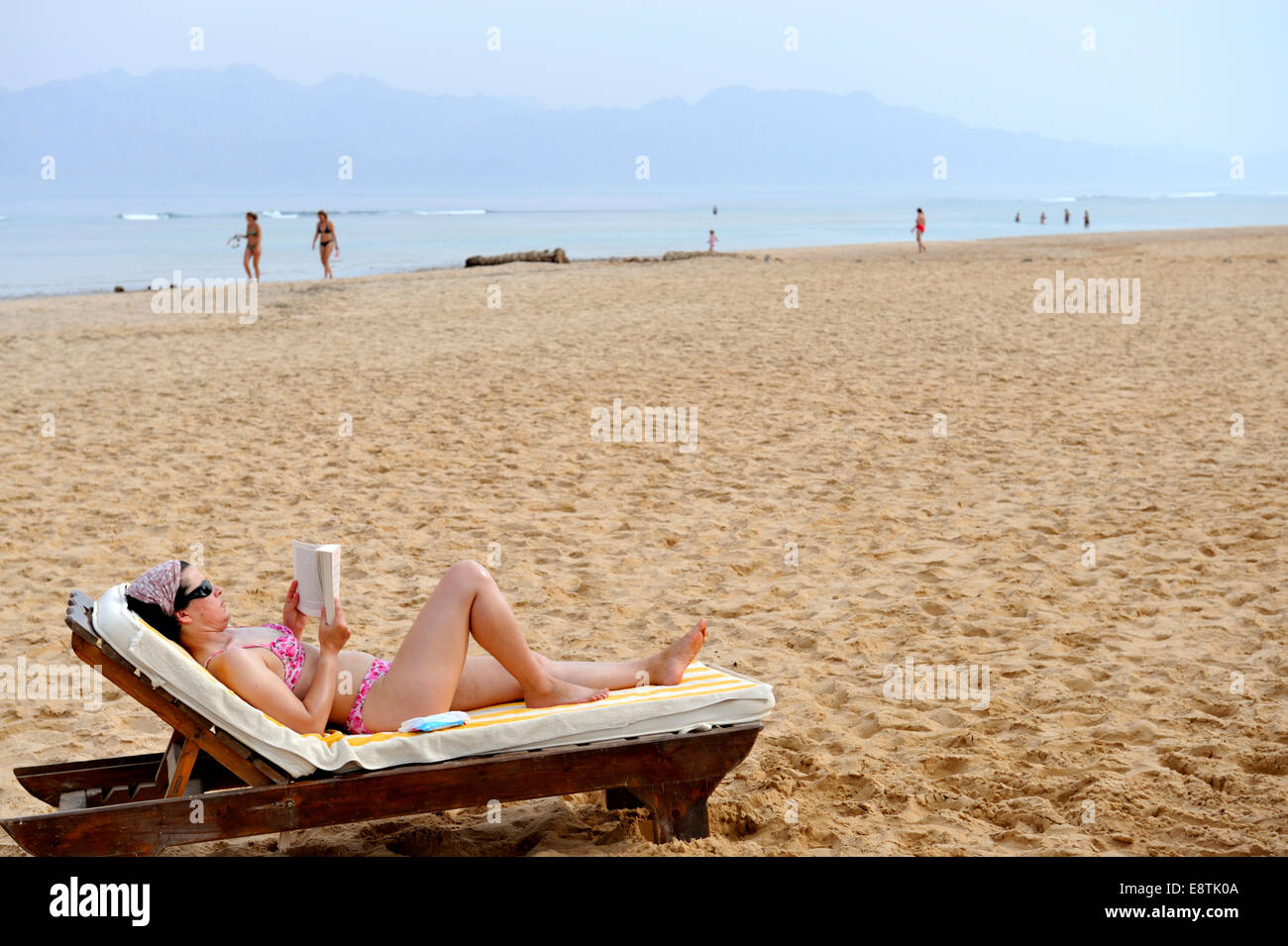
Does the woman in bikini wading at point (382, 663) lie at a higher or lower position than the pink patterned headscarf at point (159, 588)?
lower

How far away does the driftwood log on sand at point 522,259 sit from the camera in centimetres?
2730

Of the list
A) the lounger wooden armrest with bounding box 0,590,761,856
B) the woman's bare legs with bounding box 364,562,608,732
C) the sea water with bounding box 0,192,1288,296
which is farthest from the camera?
the sea water with bounding box 0,192,1288,296

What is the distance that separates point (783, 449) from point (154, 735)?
5.62 meters

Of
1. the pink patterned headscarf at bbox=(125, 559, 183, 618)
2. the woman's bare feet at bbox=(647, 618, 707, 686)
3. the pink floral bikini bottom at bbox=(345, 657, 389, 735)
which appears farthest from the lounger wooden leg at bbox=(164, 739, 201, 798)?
the woman's bare feet at bbox=(647, 618, 707, 686)

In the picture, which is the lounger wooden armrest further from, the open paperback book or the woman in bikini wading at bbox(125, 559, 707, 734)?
the open paperback book

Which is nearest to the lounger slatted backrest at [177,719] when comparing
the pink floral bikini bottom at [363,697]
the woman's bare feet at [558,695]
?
the pink floral bikini bottom at [363,697]

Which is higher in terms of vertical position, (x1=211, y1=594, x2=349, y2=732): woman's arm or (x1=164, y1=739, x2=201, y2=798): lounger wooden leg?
(x1=211, y1=594, x2=349, y2=732): woman's arm

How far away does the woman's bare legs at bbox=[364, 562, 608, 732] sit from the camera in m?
3.64

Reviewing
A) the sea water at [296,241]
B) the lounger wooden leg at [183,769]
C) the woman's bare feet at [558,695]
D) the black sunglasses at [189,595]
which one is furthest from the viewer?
the sea water at [296,241]

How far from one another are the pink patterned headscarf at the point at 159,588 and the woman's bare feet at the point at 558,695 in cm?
114

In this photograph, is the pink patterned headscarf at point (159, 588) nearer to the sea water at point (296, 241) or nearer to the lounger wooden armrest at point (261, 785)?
the lounger wooden armrest at point (261, 785)

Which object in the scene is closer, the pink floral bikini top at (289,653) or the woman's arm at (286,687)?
the woman's arm at (286,687)

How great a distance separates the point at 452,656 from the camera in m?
3.69
